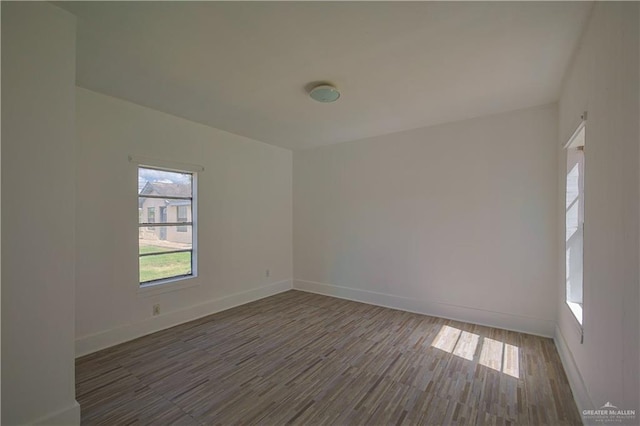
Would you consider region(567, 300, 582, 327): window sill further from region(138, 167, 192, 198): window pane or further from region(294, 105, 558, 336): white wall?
region(138, 167, 192, 198): window pane

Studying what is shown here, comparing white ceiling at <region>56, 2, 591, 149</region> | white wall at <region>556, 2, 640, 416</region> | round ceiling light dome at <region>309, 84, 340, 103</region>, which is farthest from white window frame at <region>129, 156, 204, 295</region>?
white wall at <region>556, 2, 640, 416</region>

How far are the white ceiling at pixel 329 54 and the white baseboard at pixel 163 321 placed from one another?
2435 mm

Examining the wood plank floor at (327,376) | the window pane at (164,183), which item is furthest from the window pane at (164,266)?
the window pane at (164,183)

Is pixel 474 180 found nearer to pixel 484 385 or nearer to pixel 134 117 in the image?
pixel 484 385

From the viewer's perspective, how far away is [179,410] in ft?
6.52

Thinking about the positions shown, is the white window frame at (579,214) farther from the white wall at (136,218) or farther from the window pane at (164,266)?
the window pane at (164,266)

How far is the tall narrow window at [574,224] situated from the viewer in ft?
7.94

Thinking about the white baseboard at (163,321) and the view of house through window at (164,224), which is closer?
the white baseboard at (163,321)

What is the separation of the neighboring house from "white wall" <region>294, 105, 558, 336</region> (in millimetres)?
2073

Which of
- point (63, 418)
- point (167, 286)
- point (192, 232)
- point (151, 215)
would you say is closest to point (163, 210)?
point (151, 215)

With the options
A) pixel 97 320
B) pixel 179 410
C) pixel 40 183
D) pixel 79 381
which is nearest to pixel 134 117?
pixel 40 183

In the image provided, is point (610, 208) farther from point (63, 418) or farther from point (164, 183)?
point (164, 183)

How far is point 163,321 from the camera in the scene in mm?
3393

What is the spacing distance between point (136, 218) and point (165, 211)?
1.32ft
